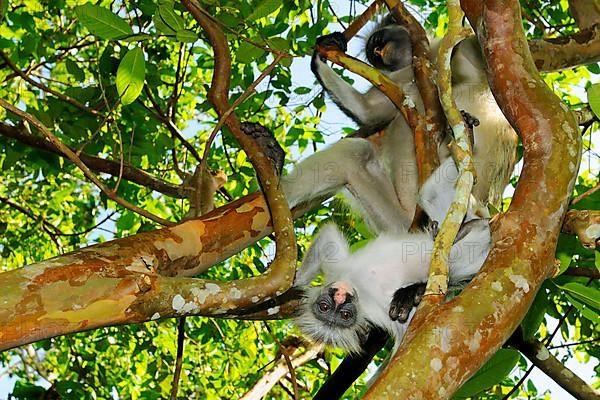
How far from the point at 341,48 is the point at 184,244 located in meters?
1.35

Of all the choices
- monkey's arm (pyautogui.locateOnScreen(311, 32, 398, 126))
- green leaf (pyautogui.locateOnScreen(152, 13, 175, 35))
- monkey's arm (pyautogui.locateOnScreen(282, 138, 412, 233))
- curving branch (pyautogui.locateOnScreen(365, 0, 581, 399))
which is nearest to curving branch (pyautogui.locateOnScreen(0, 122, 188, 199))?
monkey's arm (pyautogui.locateOnScreen(282, 138, 412, 233))

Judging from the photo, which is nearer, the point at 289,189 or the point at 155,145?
the point at 289,189

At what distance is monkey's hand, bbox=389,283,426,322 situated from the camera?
3.10 metres

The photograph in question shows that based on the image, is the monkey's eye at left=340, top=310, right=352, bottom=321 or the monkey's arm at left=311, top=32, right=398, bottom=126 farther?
the monkey's arm at left=311, top=32, right=398, bottom=126

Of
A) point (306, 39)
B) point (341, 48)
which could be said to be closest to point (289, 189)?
point (341, 48)

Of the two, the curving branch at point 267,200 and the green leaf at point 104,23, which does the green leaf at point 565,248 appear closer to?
the curving branch at point 267,200

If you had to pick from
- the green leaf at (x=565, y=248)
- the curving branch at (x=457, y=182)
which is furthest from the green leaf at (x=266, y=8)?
the green leaf at (x=565, y=248)

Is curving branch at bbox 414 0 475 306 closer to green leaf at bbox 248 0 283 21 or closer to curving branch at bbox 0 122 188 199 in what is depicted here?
green leaf at bbox 248 0 283 21

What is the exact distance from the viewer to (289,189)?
407 cm

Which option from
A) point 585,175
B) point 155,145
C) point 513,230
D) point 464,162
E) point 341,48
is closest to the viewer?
point 513,230

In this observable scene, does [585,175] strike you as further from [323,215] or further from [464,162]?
[464,162]

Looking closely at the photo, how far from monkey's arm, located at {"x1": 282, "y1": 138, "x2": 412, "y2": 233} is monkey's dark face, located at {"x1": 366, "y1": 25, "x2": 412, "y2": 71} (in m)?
0.74

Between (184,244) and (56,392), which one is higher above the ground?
(56,392)

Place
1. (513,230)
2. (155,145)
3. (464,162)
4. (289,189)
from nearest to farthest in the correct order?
(513,230), (464,162), (289,189), (155,145)
